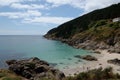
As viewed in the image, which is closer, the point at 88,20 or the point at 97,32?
Answer: the point at 97,32

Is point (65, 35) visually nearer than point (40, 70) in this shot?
No

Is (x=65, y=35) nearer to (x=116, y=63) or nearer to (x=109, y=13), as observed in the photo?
(x=109, y=13)

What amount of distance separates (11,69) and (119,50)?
171 ft

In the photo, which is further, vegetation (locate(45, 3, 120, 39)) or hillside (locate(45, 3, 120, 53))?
vegetation (locate(45, 3, 120, 39))

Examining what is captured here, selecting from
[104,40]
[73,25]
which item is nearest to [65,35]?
[73,25]

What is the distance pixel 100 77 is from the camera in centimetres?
3023

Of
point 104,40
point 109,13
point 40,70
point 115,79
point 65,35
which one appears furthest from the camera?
point 65,35

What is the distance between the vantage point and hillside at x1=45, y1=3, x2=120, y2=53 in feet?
364

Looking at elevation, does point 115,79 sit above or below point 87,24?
below

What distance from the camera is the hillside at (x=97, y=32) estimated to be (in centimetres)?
11096

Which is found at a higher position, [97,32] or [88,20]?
[88,20]

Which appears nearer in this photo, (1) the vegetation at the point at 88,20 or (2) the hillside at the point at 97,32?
(2) the hillside at the point at 97,32

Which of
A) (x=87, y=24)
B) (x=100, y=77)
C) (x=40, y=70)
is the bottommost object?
(x=40, y=70)

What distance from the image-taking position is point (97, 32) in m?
134
